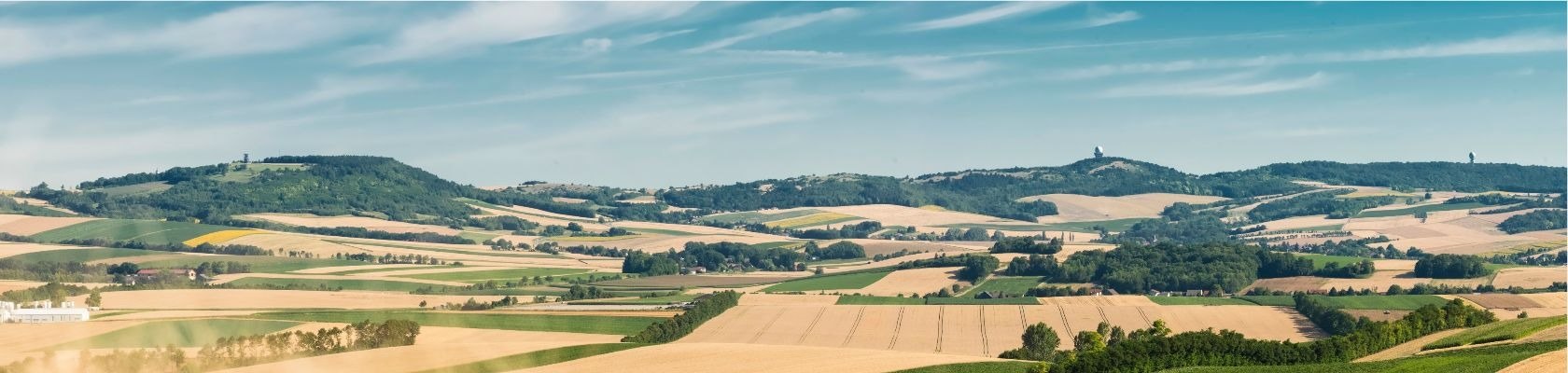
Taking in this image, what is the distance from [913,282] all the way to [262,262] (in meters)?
69.8

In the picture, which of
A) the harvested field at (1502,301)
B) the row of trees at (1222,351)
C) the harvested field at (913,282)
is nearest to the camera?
the row of trees at (1222,351)

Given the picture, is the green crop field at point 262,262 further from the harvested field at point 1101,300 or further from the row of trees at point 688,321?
the harvested field at point 1101,300

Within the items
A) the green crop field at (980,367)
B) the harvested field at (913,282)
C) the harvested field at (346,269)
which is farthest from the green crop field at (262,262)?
the green crop field at (980,367)

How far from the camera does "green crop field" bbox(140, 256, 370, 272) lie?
165 meters

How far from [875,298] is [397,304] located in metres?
39.1

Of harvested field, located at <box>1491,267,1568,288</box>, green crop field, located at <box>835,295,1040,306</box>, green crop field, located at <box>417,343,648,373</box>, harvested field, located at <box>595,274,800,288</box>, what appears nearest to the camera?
green crop field, located at <box>417,343,648,373</box>

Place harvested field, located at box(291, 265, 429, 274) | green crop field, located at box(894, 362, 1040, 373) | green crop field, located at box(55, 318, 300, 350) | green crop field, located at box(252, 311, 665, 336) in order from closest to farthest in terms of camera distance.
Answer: green crop field, located at box(894, 362, 1040, 373), green crop field, located at box(55, 318, 300, 350), green crop field, located at box(252, 311, 665, 336), harvested field, located at box(291, 265, 429, 274)

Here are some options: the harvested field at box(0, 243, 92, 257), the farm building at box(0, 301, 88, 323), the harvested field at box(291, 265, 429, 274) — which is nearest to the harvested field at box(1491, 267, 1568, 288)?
the harvested field at box(291, 265, 429, 274)

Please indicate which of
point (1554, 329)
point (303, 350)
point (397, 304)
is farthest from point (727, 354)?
point (397, 304)

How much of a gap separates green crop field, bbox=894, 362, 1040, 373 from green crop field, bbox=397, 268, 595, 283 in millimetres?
98355

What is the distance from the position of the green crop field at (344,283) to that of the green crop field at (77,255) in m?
23.2

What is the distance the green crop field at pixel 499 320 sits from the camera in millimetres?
107438

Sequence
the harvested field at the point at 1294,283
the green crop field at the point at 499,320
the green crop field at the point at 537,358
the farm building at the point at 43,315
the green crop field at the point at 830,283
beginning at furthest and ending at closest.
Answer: the green crop field at the point at 830,283 < the harvested field at the point at 1294,283 < the farm building at the point at 43,315 < the green crop field at the point at 499,320 < the green crop field at the point at 537,358

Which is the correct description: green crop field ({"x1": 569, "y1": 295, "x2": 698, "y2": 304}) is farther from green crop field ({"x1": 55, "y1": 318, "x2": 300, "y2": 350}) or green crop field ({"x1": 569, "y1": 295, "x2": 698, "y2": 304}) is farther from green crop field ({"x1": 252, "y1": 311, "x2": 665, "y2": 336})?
green crop field ({"x1": 55, "y1": 318, "x2": 300, "y2": 350})
